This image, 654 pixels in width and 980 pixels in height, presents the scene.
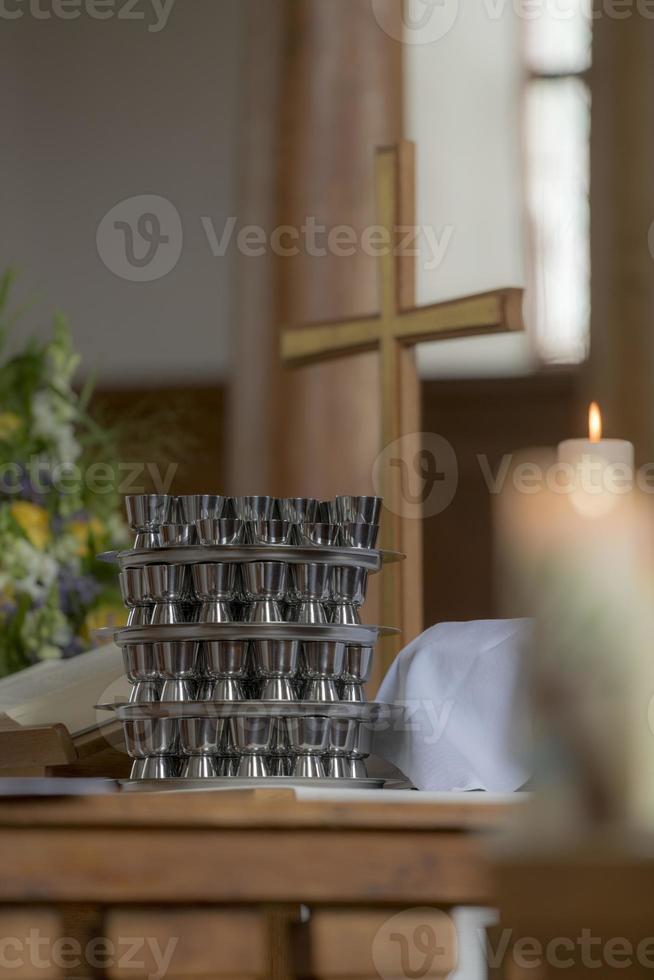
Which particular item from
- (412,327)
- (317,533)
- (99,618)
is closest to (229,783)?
(317,533)

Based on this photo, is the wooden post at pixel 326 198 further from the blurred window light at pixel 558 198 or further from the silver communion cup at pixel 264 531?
the blurred window light at pixel 558 198

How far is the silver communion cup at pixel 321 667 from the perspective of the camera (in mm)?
870

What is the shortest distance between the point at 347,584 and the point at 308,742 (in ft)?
0.32

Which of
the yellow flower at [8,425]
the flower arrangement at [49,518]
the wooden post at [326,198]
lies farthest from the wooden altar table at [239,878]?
the wooden post at [326,198]

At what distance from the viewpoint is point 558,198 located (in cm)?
613

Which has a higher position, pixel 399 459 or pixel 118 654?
pixel 399 459

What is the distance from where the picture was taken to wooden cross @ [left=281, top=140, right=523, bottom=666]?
128 centimetres

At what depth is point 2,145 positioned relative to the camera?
6.40m

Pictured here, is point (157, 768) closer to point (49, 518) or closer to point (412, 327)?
point (412, 327)

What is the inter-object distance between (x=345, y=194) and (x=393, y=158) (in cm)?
190

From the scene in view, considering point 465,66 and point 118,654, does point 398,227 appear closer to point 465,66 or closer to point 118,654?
point 118,654

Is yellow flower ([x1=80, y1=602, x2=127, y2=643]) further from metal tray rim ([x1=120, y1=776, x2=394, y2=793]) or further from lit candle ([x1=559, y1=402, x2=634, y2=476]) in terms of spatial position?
lit candle ([x1=559, y1=402, x2=634, y2=476])

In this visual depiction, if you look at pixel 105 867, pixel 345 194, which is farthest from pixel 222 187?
pixel 105 867

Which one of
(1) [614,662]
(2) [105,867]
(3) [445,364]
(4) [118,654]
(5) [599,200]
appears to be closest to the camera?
(1) [614,662]
